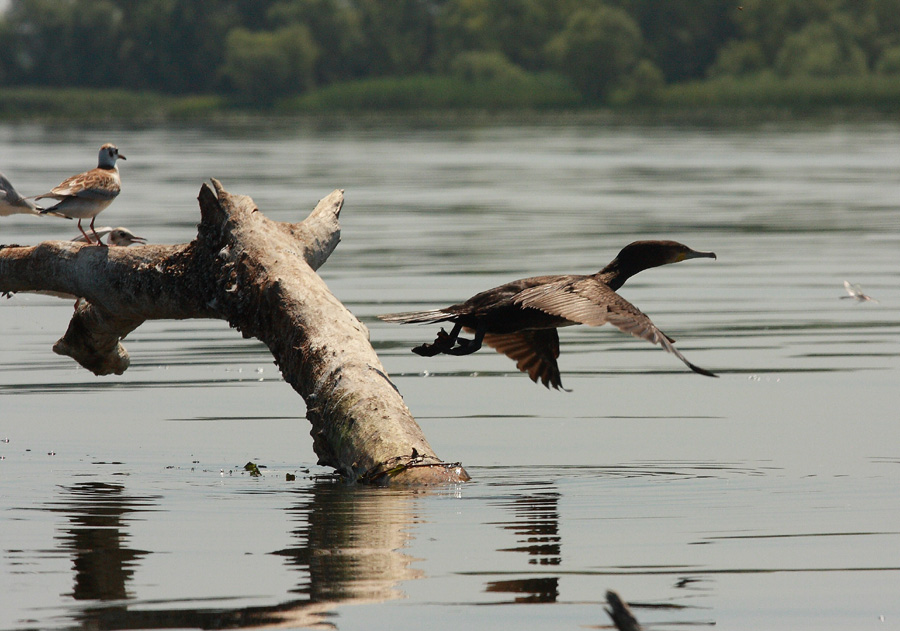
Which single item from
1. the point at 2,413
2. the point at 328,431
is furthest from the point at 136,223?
the point at 328,431

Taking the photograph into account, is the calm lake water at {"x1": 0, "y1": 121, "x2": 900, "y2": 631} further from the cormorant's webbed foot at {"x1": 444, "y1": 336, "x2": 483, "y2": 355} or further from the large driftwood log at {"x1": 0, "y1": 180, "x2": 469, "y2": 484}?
the cormorant's webbed foot at {"x1": 444, "y1": 336, "x2": 483, "y2": 355}

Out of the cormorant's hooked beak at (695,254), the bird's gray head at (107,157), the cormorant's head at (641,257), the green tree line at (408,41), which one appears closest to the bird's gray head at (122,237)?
the bird's gray head at (107,157)

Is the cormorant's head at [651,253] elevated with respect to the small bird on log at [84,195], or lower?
lower

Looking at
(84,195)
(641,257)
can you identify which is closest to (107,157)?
(84,195)

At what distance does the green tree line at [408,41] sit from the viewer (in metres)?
110

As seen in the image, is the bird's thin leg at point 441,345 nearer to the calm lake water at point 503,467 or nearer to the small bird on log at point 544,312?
the small bird on log at point 544,312

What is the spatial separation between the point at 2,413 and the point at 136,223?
1313cm

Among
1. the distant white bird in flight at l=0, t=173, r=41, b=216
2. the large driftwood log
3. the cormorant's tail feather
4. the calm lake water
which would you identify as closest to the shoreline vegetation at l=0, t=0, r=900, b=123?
the calm lake water

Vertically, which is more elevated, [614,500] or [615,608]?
Result: [615,608]

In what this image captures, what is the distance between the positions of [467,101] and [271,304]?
10348 cm

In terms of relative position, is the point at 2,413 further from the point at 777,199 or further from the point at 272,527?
the point at 777,199

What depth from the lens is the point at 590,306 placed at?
748 centimetres

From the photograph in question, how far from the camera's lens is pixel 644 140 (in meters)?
56.6

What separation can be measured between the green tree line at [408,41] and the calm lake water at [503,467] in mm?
91314
